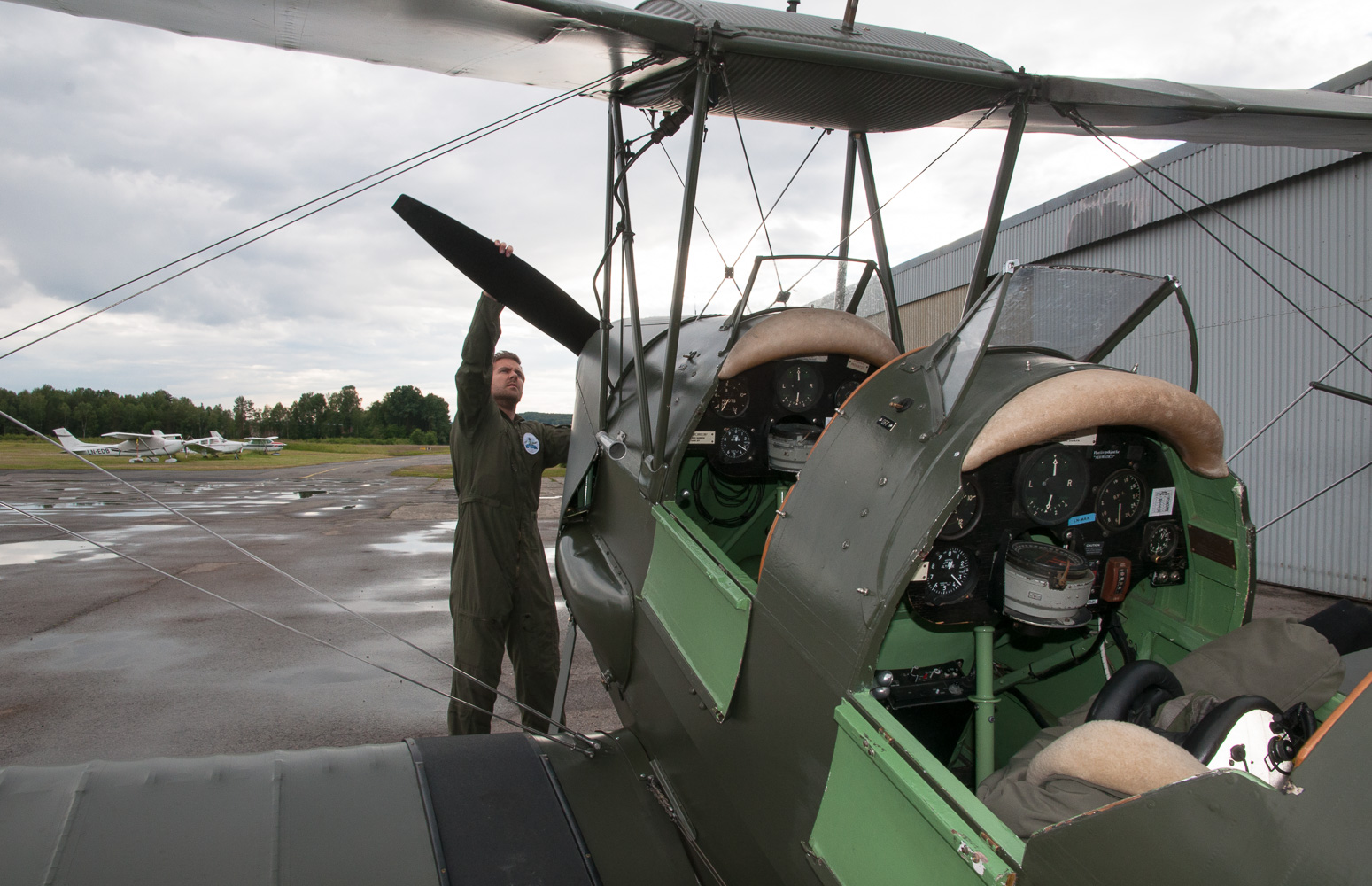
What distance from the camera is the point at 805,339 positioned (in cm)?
321

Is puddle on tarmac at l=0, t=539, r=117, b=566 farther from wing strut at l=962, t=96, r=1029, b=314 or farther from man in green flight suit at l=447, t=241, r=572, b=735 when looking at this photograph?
wing strut at l=962, t=96, r=1029, b=314

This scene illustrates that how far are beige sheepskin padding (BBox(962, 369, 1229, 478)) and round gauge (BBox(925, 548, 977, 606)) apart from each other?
489 mm

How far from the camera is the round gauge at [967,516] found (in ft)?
6.82

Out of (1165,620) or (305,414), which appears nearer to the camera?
(1165,620)

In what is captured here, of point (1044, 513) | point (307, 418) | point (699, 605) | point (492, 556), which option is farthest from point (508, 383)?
point (307, 418)

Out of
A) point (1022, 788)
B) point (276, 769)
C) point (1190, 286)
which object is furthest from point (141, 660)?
point (1190, 286)

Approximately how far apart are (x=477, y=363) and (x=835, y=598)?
9.83 feet

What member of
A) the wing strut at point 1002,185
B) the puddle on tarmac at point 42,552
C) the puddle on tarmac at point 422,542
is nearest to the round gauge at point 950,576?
the wing strut at point 1002,185

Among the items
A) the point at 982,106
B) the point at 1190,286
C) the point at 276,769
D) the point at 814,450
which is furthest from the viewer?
the point at 1190,286

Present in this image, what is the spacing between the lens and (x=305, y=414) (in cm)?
8581

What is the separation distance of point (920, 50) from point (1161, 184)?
9.98m

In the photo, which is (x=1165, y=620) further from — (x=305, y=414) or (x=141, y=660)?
(x=305, y=414)

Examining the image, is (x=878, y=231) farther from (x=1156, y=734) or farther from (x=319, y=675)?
(x=319, y=675)

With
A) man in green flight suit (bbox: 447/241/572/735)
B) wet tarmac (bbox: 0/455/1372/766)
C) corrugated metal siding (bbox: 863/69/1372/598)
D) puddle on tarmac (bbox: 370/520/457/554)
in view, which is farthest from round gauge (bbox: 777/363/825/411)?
puddle on tarmac (bbox: 370/520/457/554)
